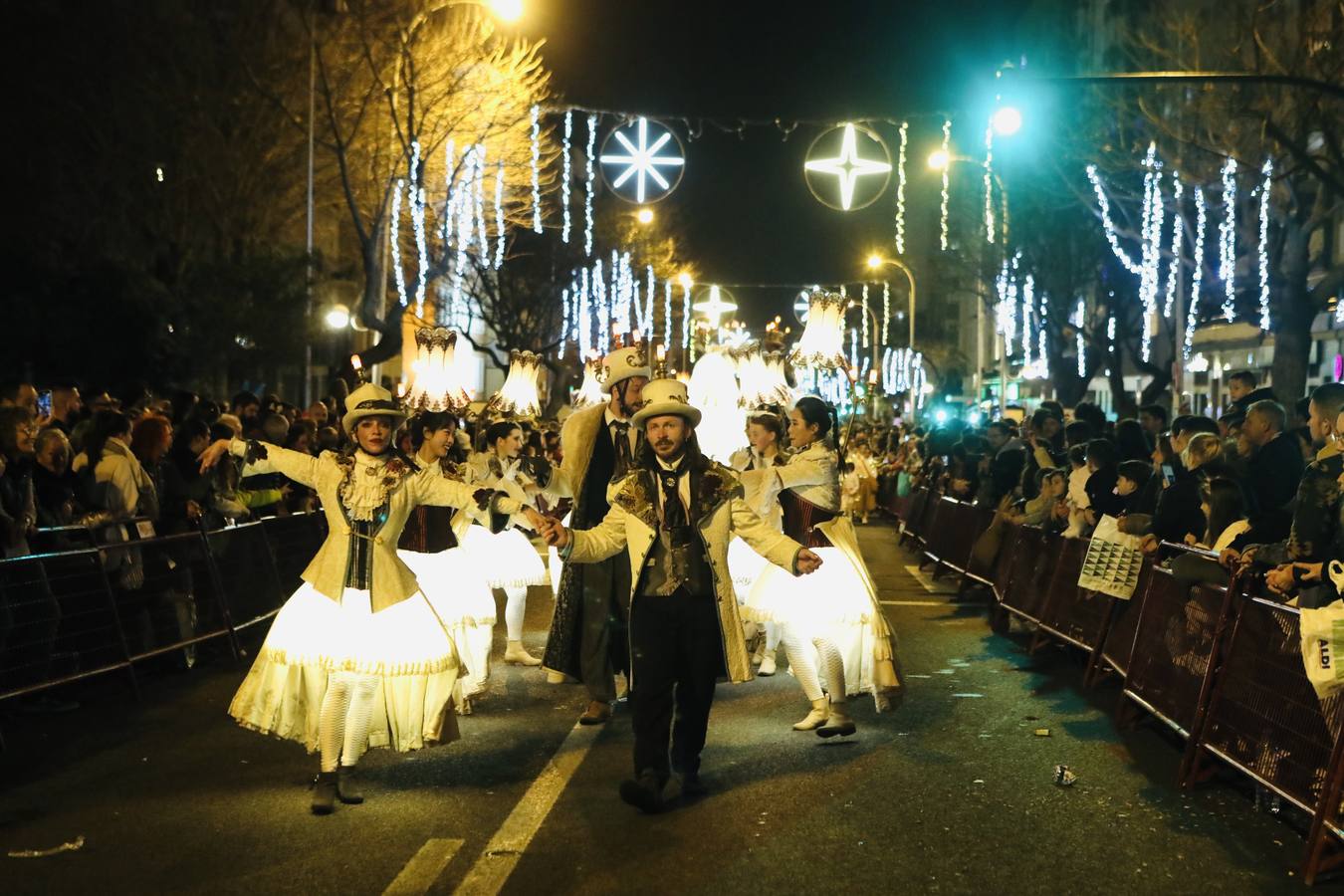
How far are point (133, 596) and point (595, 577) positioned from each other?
3620 millimetres

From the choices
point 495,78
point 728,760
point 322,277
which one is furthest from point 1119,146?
point 728,760

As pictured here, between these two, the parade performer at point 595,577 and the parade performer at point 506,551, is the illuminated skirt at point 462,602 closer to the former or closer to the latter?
the parade performer at point 506,551

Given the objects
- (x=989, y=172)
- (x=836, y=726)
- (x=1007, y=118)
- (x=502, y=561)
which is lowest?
(x=836, y=726)

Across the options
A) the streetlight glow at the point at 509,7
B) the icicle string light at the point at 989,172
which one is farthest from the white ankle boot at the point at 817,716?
the streetlight glow at the point at 509,7

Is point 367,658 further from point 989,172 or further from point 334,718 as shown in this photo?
point 989,172

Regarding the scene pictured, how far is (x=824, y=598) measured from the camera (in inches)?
353

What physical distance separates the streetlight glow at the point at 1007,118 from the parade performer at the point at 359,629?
10.5m

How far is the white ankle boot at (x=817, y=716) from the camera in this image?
906 cm

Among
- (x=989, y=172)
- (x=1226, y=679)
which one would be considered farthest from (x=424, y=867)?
(x=989, y=172)

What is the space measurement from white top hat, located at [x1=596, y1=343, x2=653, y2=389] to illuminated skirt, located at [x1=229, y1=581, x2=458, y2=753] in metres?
2.47

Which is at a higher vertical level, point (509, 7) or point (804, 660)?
point (509, 7)

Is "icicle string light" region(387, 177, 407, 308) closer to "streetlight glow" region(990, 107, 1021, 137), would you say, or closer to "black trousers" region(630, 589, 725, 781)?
"streetlight glow" region(990, 107, 1021, 137)

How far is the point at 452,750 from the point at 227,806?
1.50 metres

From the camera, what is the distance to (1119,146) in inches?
1215
